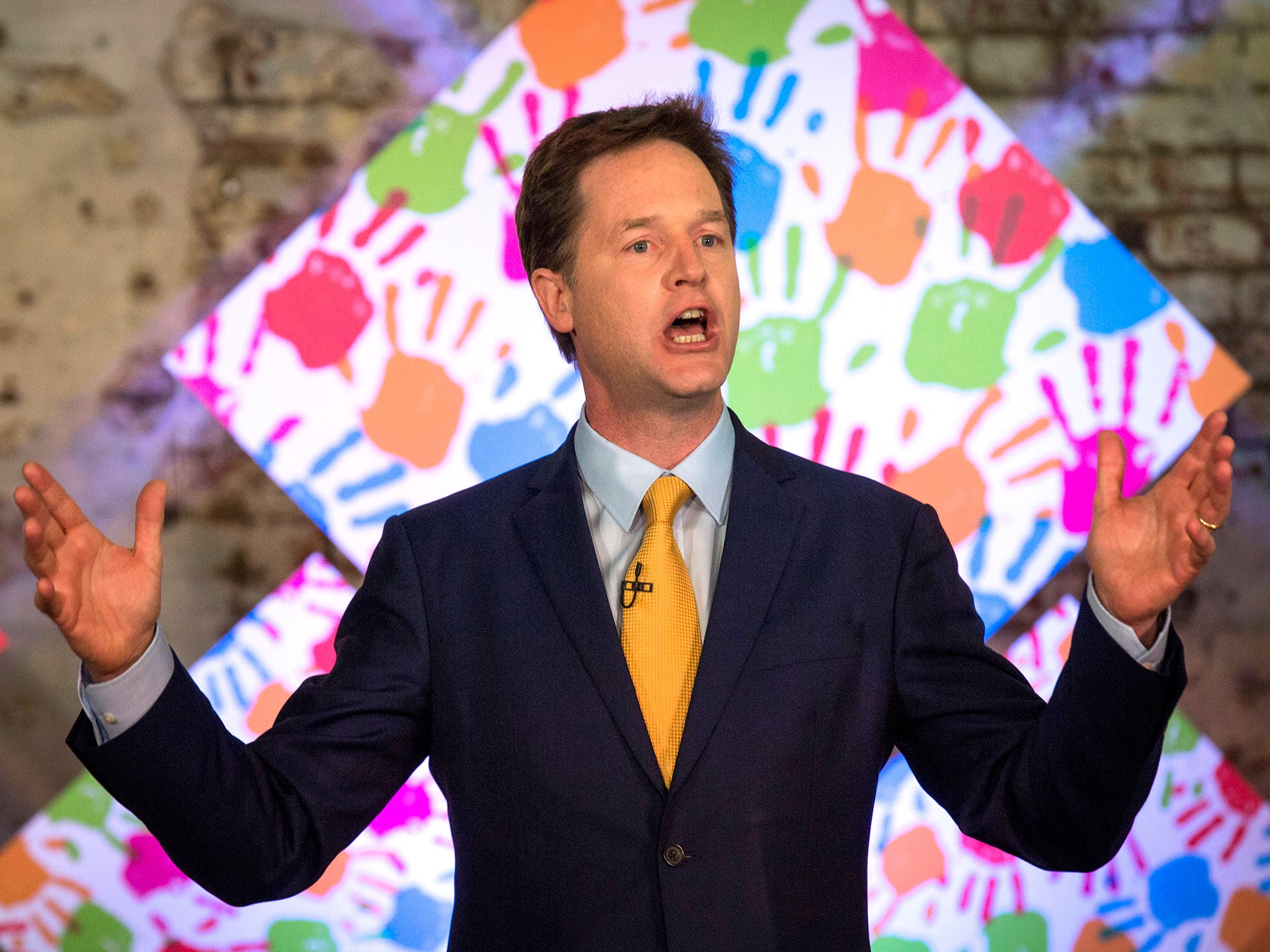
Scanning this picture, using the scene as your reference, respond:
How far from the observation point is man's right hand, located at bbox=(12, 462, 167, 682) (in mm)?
1102

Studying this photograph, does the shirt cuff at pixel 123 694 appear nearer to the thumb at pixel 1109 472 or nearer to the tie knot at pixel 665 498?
the tie knot at pixel 665 498

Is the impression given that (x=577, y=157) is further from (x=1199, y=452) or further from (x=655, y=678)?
(x=1199, y=452)

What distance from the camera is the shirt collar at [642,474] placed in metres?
1.42

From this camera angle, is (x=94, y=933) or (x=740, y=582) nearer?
(x=740, y=582)

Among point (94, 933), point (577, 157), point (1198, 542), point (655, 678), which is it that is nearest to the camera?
point (1198, 542)

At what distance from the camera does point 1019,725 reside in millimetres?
1260

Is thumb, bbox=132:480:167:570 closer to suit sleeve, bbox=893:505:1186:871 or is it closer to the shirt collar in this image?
the shirt collar

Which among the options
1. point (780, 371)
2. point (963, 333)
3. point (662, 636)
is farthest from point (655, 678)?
point (963, 333)

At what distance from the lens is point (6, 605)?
2305 millimetres

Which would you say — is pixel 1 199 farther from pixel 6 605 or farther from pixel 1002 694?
pixel 1002 694

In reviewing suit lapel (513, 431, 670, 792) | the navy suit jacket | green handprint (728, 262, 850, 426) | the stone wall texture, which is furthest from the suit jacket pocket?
the stone wall texture

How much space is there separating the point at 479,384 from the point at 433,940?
40.6 inches

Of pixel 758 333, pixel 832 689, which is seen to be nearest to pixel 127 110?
pixel 758 333

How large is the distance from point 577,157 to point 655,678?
0.68m
